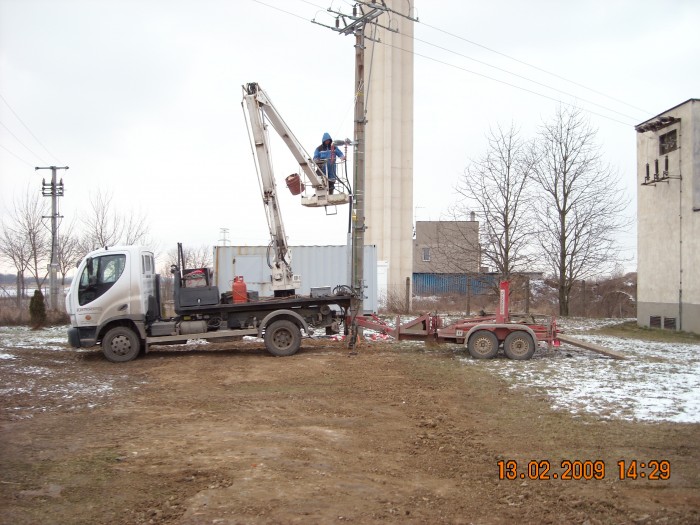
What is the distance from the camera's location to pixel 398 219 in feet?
150

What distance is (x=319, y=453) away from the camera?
6.34 m

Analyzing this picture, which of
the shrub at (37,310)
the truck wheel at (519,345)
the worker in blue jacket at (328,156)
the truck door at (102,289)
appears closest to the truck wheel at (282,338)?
the truck door at (102,289)

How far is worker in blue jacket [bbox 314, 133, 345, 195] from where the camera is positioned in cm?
1466

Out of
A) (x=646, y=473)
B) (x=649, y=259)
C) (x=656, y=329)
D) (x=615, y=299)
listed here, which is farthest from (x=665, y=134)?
(x=646, y=473)

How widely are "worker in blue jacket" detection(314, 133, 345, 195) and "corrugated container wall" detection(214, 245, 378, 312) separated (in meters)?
9.70

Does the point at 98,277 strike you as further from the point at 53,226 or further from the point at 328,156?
the point at 53,226

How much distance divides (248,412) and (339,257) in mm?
16443

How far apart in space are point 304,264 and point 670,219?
13.9 m

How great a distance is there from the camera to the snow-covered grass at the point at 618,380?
8203 millimetres

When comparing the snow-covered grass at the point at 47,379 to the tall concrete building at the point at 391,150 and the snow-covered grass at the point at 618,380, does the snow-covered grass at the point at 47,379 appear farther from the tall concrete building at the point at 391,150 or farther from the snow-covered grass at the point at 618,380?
the tall concrete building at the point at 391,150

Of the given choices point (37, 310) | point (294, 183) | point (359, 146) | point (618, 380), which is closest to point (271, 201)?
point (294, 183)

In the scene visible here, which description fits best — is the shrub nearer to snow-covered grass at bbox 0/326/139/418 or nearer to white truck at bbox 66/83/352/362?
snow-covered grass at bbox 0/326/139/418

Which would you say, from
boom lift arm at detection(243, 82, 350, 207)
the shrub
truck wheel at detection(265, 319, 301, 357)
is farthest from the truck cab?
the shrub

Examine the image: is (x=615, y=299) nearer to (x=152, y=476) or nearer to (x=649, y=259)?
(x=649, y=259)
